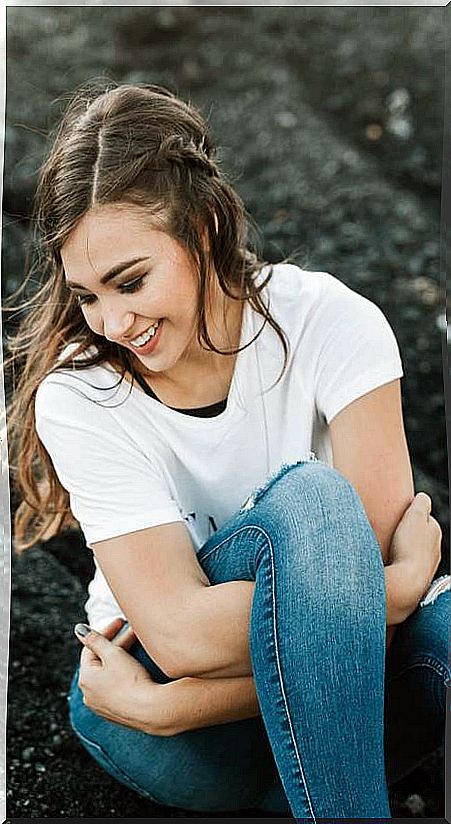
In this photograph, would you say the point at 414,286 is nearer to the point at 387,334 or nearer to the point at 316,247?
the point at 316,247

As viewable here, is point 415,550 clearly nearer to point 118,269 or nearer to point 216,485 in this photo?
point 216,485

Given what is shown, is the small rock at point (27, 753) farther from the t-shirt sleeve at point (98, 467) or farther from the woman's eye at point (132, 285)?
the woman's eye at point (132, 285)

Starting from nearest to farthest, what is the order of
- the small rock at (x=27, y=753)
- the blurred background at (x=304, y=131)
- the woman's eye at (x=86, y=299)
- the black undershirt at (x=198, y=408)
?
the woman's eye at (x=86, y=299) → the black undershirt at (x=198, y=408) → the small rock at (x=27, y=753) → the blurred background at (x=304, y=131)

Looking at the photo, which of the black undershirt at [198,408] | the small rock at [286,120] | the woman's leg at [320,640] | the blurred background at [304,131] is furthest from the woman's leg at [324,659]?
the small rock at [286,120]

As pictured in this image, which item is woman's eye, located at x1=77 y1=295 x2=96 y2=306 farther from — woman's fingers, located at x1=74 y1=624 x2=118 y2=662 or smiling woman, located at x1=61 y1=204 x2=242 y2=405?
woman's fingers, located at x1=74 y1=624 x2=118 y2=662

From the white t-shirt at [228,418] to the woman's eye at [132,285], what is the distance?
0.45 ft

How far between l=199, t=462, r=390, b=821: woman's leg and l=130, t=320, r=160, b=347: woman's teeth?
22cm

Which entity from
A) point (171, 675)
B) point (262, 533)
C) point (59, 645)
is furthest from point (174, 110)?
point (59, 645)

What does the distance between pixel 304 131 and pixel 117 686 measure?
171 cm

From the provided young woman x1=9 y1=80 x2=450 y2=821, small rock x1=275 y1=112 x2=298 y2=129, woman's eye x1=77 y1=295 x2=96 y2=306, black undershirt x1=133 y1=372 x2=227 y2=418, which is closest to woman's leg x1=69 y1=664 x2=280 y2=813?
Result: young woman x1=9 y1=80 x2=450 y2=821

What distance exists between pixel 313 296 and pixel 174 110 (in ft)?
0.78

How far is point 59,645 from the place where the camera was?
147 cm

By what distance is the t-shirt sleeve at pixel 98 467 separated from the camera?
102cm

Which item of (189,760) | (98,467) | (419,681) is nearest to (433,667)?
(419,681)
